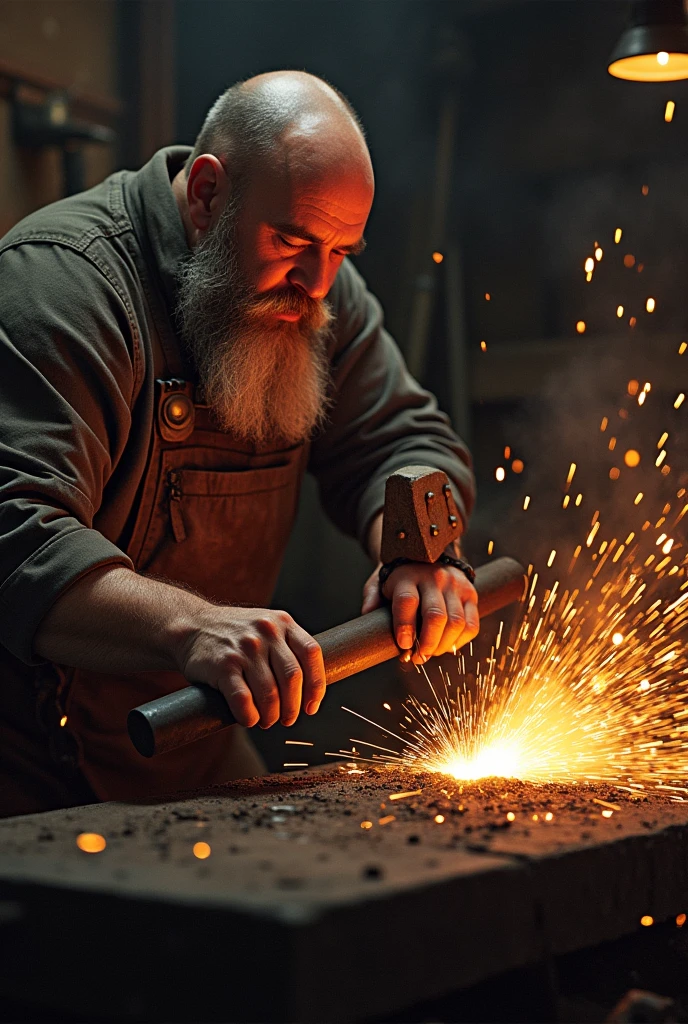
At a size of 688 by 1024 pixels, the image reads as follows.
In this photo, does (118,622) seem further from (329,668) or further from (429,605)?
(429,605)

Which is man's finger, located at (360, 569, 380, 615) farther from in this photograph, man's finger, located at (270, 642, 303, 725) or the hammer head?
man's finger, located at (270, 642, 303, 725)

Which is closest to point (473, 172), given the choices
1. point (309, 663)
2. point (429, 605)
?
point (429, 605)

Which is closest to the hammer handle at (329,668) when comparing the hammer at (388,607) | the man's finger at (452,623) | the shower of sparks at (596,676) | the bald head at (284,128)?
the hammer at (388,607)

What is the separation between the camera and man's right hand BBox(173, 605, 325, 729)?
1839 mm

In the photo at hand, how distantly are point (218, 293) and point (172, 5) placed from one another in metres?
2.06

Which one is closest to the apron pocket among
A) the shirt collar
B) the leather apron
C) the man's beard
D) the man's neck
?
the leather apron

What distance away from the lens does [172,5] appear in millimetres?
3959

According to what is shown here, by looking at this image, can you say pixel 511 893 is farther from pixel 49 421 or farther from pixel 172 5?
pixel 172 5

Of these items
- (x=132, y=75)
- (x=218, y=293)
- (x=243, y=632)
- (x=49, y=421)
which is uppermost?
(x=132, y=75)

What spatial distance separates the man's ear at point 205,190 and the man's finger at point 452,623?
2.98ft

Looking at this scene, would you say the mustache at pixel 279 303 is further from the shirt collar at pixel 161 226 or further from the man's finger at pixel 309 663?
the man's finger at pixel 309 663

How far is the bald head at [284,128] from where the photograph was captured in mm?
2316

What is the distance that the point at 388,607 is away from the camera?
2264mm

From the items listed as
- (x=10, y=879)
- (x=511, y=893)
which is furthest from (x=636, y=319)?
(x=10, y=879)
